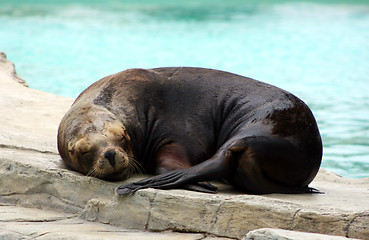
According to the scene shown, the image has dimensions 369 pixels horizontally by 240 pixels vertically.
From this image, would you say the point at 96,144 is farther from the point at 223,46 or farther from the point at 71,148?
the point at 223,46

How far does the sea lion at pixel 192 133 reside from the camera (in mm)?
3830

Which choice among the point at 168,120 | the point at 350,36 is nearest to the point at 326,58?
the point at 350,36

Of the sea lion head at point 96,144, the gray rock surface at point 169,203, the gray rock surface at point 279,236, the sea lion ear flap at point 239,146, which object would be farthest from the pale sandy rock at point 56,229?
the sea lion ear flap at point 239,146

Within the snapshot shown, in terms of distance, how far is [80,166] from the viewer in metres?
3.97

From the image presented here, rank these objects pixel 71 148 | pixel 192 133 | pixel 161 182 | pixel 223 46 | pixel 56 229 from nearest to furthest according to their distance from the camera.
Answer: pixel 56 229
pixel 161 182
pixel 71 148
pixel 192 133
pixel 223 46

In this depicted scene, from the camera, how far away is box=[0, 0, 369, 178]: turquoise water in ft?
35.3

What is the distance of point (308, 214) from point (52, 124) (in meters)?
3.35

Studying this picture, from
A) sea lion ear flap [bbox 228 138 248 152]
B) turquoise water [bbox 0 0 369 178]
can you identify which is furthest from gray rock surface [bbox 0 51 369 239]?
turquoise water [bbox 0 0 369 178]

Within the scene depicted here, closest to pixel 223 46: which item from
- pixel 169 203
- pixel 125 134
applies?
pixel 125 134

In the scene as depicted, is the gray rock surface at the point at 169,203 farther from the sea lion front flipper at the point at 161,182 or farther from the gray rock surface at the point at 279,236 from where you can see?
the gray rock surface at the point at 279,236

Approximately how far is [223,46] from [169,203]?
44.9 feet

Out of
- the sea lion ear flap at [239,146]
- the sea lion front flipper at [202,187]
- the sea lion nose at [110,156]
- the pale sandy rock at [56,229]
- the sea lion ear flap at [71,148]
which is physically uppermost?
the sea lion ear flap at [239,146]

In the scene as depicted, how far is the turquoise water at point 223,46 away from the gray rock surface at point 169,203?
3773 mm

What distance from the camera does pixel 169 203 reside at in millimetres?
3441
